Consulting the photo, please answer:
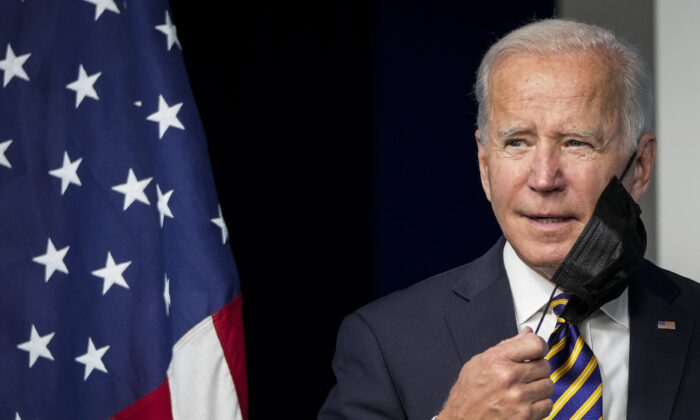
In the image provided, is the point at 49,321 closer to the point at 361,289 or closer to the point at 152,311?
the point at 152,311

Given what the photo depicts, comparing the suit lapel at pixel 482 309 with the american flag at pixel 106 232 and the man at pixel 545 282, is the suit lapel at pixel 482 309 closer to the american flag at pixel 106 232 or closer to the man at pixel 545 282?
the man at pixel 545 282

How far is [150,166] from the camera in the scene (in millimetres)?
2340

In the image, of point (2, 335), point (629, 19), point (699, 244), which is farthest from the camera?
point (629, 19)

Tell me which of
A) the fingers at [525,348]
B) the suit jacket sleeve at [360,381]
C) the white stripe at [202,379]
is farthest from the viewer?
the white stripe at [202,379]

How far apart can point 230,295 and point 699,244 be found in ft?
4.60

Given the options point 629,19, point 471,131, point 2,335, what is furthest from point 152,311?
point 629,19

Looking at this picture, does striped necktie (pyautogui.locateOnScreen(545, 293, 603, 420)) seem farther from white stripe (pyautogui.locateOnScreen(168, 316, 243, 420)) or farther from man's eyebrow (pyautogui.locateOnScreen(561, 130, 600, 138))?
white stripe (pyautogui.locateOnScreen(168, 316, 243, 420))

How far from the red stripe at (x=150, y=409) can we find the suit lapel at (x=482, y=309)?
79 cm

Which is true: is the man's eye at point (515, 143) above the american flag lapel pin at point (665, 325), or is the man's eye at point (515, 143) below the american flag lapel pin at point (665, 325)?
above

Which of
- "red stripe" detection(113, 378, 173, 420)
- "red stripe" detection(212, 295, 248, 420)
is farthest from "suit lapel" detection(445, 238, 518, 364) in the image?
"red stripe" detection(113, 378, 173, 420)

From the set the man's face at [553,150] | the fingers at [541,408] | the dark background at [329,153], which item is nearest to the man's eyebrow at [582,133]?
the man's face at [553,150]

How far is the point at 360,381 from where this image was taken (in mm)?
2029

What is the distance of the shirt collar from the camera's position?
2.01 meters

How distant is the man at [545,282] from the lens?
188cm
